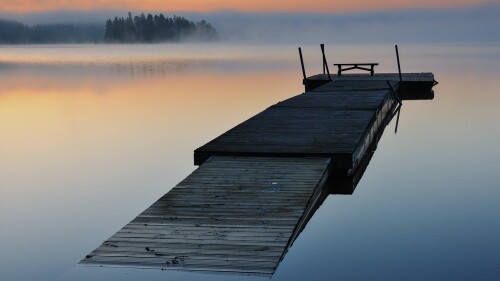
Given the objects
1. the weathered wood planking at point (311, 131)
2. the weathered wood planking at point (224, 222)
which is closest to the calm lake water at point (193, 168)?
the weathered wood planking at point (224, 222)

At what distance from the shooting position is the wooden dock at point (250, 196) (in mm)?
8703

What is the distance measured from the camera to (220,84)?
4759cm

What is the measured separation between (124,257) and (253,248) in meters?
1.42

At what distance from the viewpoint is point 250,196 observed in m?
11.0

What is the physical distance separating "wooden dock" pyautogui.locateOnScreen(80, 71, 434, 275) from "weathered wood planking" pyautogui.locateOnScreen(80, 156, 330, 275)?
0.01 m

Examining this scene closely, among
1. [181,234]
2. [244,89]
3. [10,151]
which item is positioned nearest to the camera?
[181,234]

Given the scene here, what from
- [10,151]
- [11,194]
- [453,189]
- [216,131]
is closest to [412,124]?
[216,131]

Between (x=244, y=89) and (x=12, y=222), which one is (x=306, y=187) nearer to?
(x=12, y=222)

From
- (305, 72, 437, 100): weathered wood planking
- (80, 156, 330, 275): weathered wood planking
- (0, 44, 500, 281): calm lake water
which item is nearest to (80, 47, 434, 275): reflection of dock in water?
(80, 156, 330, 275): weathered wood planking

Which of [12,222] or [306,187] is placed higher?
[306,187]

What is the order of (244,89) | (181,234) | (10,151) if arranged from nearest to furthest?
1. (181,234)
2. (10,151)
3. (244,89)

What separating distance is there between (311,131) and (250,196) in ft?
17.4

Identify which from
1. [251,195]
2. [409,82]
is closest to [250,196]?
[251,195]

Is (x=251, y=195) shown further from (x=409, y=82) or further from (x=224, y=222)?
(x=409, y=82)
